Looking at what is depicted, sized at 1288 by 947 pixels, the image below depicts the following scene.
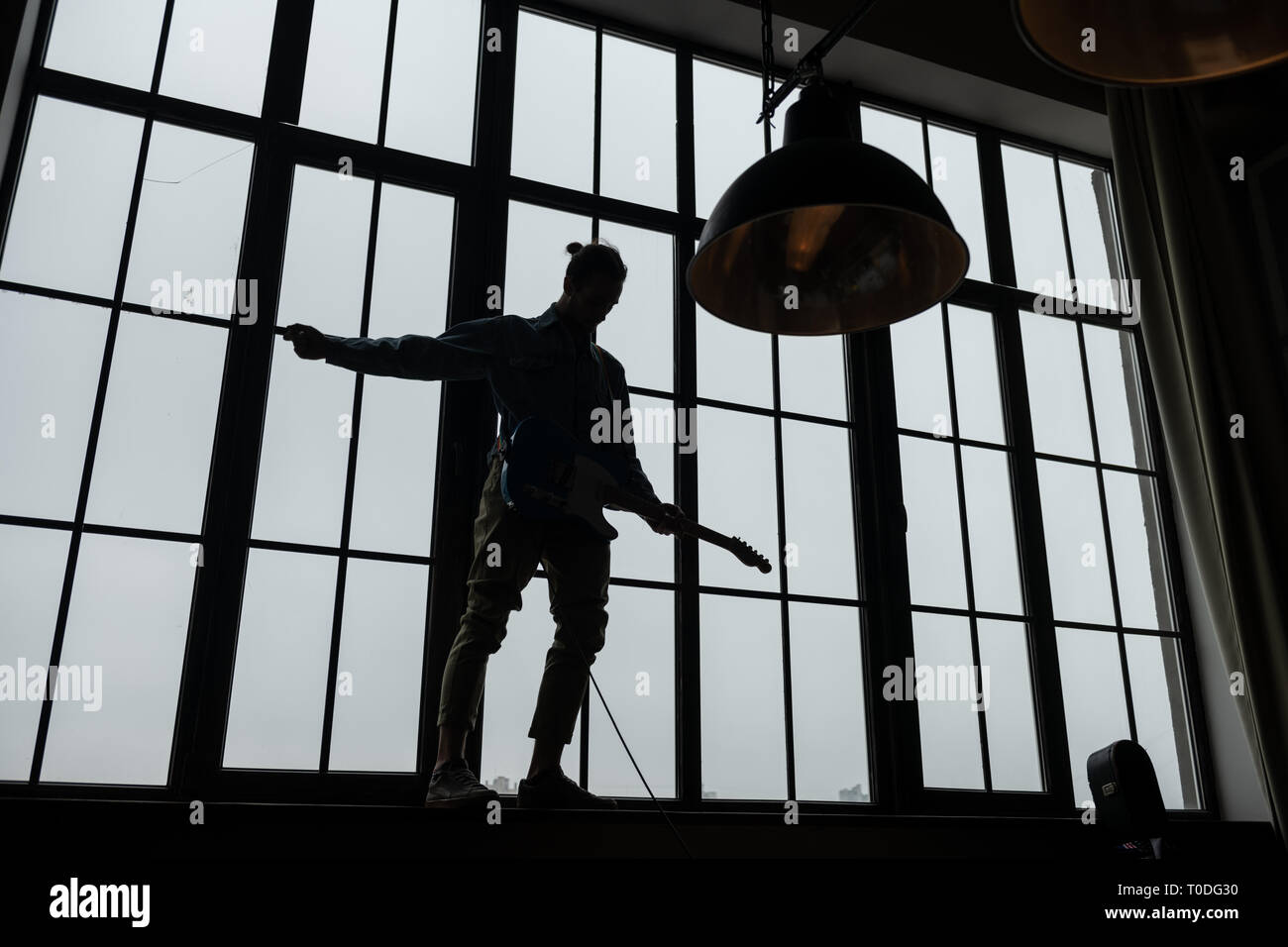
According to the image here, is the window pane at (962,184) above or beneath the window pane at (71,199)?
above

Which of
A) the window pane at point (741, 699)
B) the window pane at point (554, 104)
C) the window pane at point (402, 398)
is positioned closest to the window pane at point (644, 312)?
the window pane at point (554, 104)

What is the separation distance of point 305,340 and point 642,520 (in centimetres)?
122

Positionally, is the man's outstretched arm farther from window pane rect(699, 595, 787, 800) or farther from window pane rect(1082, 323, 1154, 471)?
window pane rect(1082, 323, 1154, 471)

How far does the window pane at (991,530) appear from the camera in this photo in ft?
10.9

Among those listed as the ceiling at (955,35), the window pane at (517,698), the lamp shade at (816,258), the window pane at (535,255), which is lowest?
the window pane at (517,698)

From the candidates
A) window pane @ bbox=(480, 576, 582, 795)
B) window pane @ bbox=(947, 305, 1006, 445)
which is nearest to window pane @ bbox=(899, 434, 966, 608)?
window pane @ bbox=(947, 305, 1006, 445)

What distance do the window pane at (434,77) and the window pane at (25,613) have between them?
4.76 ft

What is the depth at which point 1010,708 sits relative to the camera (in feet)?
10.6

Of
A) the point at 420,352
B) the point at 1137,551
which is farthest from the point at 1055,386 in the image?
the point at 420,352

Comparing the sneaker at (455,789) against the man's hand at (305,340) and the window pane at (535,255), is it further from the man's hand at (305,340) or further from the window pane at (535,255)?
the window pane at (535,255)

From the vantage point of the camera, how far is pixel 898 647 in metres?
3.06

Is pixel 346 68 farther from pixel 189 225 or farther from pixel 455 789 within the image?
pixel 455 789
